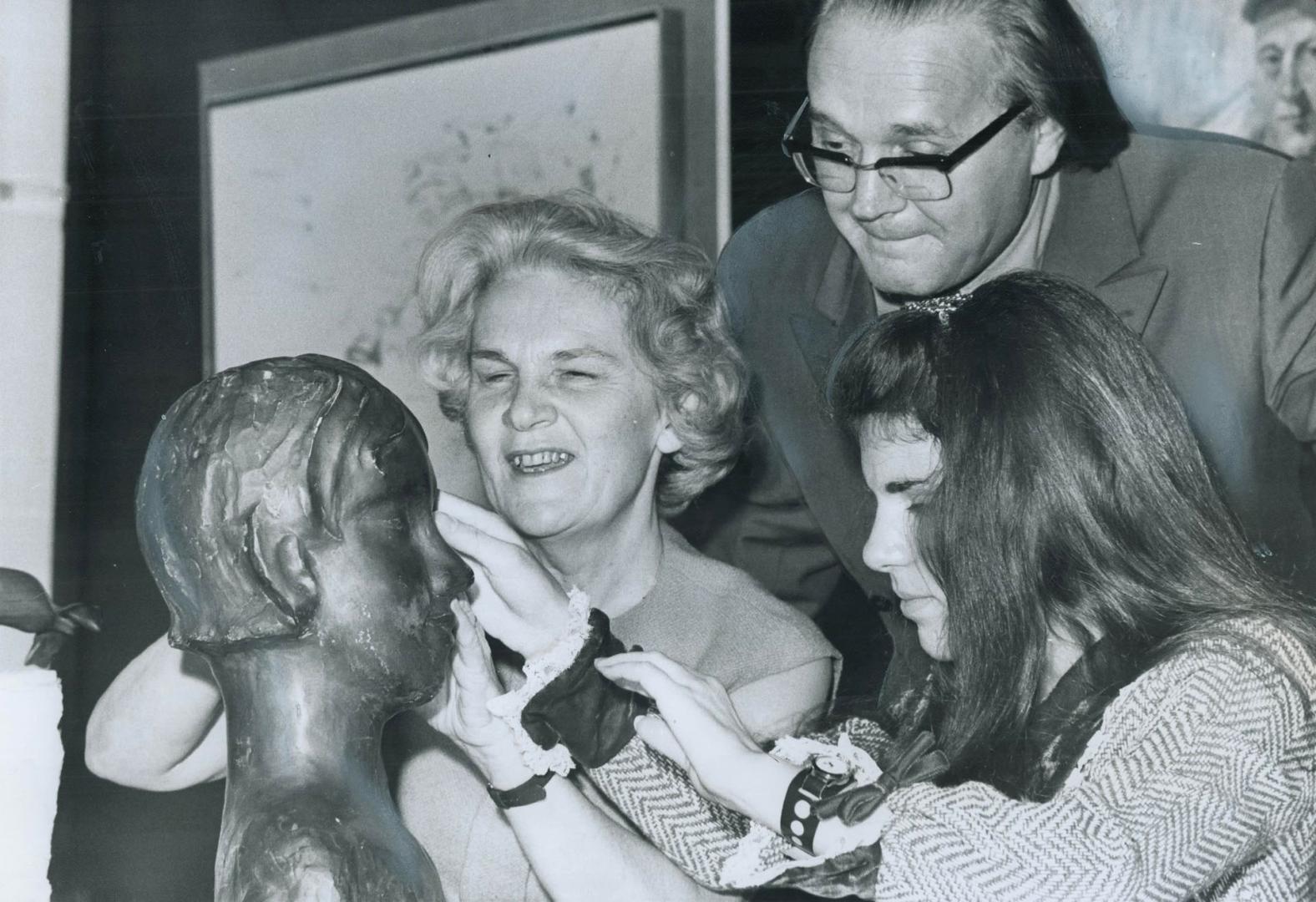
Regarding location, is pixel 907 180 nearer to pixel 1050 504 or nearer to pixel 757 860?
pixel 1050 504

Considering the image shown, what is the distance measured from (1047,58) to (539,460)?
2.84 ft

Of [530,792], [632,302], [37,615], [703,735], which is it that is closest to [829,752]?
[703,735]

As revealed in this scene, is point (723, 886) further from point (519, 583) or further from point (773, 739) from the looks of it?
point (519, 583)

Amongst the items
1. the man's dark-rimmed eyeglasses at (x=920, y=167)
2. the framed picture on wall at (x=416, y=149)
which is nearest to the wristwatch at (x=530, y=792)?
the framed picture on wall at (x=416, y=149)

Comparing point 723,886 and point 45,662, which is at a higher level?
point 45,662

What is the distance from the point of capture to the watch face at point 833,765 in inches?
65.0

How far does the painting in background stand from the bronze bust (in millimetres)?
1105

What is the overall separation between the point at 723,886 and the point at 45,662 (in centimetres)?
107

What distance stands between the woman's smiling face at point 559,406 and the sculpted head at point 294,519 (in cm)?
29

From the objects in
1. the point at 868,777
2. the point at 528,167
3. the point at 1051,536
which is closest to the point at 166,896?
the point at 868,777

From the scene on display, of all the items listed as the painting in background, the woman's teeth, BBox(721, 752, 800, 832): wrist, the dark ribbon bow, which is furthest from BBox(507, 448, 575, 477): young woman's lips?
the painting in background

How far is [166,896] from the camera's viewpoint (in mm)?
2014

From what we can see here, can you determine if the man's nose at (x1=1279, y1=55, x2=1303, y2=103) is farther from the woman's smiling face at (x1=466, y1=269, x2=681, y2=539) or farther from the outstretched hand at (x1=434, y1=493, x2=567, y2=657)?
the outstretched hand at (x1=434, y1=493, x2=567, y2=657)

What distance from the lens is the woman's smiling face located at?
183cm
